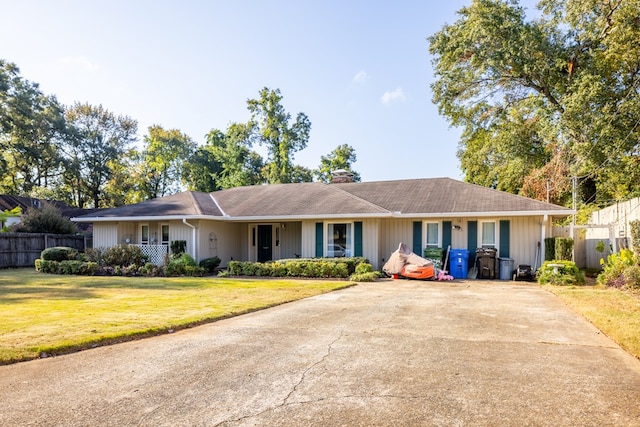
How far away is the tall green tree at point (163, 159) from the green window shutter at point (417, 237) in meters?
29.5

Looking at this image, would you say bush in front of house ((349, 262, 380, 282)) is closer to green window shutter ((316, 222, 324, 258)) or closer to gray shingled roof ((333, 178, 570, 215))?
green window shutter ((316, 222, 324, 258))

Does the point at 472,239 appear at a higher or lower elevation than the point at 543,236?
lower

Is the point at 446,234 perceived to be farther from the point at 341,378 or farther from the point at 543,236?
the point at 341,378

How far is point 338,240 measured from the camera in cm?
1756

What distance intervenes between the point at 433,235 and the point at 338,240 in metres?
3.85

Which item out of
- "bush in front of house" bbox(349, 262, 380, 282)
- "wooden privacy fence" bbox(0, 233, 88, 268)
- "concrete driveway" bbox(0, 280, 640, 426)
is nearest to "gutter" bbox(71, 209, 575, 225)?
"bush in front of house" bbox(349, 262, 380, 282)

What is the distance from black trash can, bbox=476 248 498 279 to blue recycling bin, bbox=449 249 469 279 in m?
0.46

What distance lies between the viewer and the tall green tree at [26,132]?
3297 cm

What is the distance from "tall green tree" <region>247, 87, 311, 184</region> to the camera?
1484 inches

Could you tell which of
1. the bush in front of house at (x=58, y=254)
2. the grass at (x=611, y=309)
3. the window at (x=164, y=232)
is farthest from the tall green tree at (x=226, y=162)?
the grass at (x=611, y=309)

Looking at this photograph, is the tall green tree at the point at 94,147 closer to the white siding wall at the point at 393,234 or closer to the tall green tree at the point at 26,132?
the tall green tree at the point at 26,132

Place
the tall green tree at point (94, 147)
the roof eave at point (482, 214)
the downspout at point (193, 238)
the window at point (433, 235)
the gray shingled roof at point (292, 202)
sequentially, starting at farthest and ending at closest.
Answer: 1. the tall green tree at point (94, 147)
2. the downspout at point (193, 238)
3. the gray shingled roof at point (292, 202)
4. the window at point (433, 235)
5. the roof eave at point (482, 214)

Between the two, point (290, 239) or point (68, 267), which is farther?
point (290, 239)

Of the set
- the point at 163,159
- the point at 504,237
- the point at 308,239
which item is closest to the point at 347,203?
the point at 308,239
